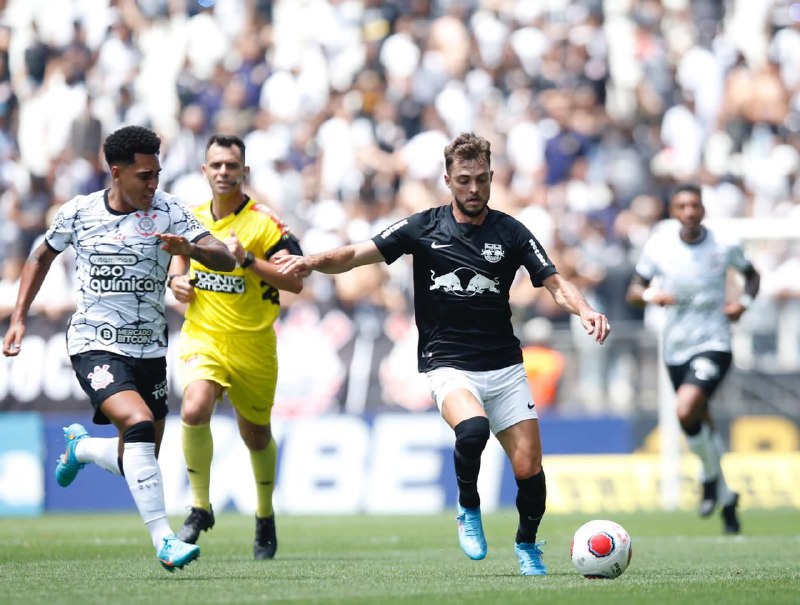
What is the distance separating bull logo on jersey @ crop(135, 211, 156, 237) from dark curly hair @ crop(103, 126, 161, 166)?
0.39 metres

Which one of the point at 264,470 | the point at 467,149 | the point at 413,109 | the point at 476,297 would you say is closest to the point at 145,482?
the point at 476,297

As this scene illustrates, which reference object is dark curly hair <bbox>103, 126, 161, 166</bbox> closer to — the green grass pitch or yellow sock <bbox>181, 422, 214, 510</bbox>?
yellow sock <bbox>181, 422, 214, 510</bbox>

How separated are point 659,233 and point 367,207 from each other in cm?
830

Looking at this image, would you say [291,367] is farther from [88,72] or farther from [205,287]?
[88,72]

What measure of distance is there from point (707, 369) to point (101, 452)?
6.57m

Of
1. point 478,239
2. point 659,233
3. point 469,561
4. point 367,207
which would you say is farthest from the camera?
point 367,207

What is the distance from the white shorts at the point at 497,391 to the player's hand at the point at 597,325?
0.69 meters

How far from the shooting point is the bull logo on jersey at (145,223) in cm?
951

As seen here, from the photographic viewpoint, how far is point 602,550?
A: 356 inches

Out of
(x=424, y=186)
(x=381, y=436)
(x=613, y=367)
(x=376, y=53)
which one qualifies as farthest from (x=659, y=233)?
(x=376, y=53)

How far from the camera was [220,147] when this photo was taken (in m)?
11.1

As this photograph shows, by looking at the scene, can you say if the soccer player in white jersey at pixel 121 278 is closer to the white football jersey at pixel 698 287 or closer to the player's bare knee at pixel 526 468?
the player's bare knee at pixel 526 468

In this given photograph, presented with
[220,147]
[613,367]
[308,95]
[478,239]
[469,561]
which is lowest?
[469,561]

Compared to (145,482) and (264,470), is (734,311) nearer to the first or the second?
(264,470)
